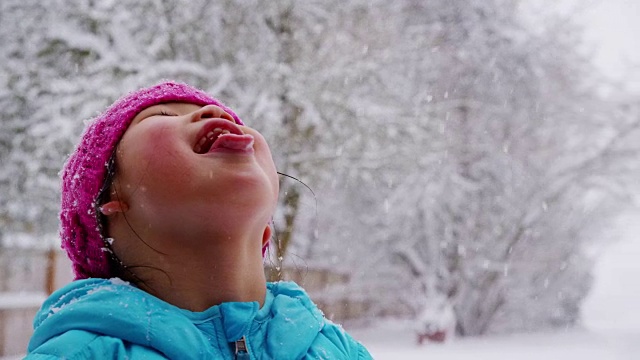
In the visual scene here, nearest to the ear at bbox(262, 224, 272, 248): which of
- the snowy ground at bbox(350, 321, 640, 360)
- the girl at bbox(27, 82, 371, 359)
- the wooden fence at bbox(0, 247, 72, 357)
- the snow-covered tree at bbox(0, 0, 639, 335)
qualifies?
the girl at bbox(27, 82, 371, 359)

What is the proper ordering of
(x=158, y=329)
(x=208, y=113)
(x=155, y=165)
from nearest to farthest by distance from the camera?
(x=158, y=329) → (x=155, y=165) → (x=208, y=113)

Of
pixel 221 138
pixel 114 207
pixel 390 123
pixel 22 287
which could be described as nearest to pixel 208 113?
pixel 221 138

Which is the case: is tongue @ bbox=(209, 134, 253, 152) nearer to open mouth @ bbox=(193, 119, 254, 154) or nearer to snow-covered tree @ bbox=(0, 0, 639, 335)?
open mouth @ bbox=(193, 119, 254, 154)

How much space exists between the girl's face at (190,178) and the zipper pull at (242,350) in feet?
0.71

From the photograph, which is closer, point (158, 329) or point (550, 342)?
point (158, 329)

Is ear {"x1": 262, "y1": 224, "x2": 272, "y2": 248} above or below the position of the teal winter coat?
above

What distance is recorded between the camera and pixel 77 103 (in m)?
6.32

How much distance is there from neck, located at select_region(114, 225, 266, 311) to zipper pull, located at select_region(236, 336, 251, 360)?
91mm

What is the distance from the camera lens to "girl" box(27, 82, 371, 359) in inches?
44.0

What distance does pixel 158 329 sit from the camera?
43.9 inches

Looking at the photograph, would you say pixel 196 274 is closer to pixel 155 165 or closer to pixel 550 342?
pixel 155 165

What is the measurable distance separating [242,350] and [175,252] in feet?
→ 0.76

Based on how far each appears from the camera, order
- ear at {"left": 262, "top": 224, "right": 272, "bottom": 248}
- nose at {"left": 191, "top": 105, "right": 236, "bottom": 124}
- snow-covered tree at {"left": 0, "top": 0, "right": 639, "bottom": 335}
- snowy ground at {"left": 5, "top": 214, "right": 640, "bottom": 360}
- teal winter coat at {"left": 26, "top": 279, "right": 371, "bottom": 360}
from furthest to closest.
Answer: snowy ground at {"left": 5, "top": 214, "right": 640, "bottom": 360} < snow-covered tree at {"left": 0, "top": 0, "right": 639, "bottom": 335} < ear at {"left": 262, "top": 224, "right": 272, "bottom": 248} < nose at {"left": 191, "top": 105, "right": 236, "bottom": 124} < teal winter coat at {"left": 26, "top": 279, "right": 371, "bottom": 360}

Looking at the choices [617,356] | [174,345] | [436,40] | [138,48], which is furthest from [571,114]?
[174,345]
